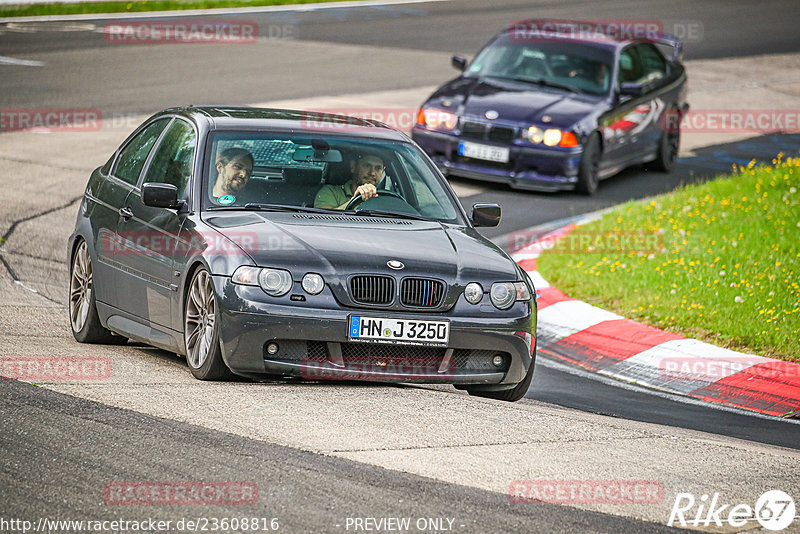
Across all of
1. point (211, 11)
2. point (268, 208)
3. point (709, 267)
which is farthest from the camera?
point (211, 11)

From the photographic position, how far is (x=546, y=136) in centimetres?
1508

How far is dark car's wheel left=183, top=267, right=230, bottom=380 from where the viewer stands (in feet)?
22.9

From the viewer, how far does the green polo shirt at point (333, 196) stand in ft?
26.0

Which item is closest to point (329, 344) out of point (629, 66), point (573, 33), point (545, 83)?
point (545, 83)

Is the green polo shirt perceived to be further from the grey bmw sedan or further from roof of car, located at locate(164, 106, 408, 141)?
roof of car, located at locate(164, 106, 408, 141)

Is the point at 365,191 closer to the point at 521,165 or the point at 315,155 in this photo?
the point at 315,155

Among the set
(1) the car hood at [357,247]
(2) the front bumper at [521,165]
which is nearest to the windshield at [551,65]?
(2) the front bumper at [521,165]

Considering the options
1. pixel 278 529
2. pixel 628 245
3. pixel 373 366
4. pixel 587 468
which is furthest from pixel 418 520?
pixel 628 245

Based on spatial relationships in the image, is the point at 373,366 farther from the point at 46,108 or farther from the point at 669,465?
the point at 46,108

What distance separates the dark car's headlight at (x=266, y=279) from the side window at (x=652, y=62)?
10.9 metres

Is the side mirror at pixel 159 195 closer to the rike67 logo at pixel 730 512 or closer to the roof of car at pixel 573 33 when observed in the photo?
the rike67 logo at pixel 730 512

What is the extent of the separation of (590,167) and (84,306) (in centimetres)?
818

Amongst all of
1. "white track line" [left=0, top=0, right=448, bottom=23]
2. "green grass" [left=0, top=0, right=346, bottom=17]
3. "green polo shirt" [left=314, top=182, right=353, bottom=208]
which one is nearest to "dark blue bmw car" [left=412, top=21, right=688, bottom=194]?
"green polo shirt" [left=314, top=182, right=353, bottom=208]

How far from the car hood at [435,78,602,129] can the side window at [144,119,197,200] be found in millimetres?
7279
